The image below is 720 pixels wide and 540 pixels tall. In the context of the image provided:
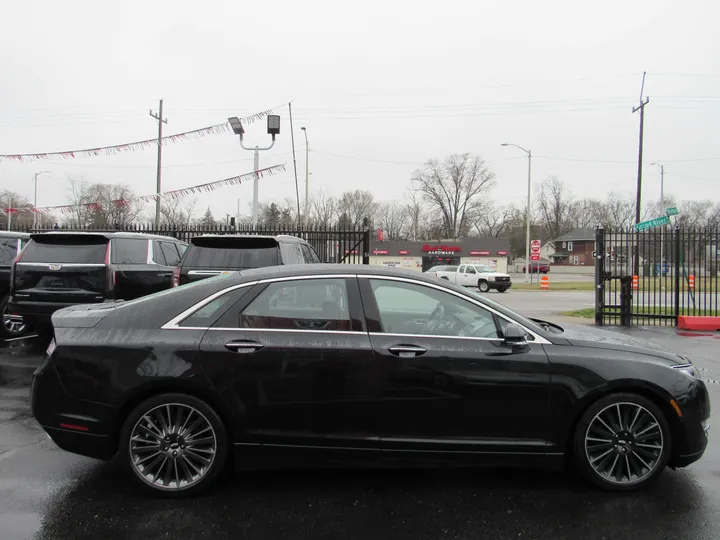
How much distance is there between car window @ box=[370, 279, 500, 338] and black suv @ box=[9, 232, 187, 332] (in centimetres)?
539

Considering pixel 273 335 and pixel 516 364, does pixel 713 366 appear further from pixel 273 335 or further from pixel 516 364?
pixel 273 335

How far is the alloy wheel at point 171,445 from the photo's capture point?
3.41m

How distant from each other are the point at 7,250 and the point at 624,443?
386 inches

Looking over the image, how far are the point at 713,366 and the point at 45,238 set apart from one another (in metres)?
10.4

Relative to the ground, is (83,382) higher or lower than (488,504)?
higher

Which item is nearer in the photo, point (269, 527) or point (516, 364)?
point (269, 527)

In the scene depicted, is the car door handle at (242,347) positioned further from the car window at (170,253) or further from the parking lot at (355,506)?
the car window at (170,253)

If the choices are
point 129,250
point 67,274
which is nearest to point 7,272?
point 67,274

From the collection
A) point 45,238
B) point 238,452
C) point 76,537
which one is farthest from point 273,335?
point 45,238

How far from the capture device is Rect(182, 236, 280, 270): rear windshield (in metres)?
7.09

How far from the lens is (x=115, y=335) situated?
349cm

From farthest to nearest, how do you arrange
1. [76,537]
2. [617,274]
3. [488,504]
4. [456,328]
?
[617,274], [456,328], [488,504], [76,537]

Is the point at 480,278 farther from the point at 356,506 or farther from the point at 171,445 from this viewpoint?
the point at 171,445

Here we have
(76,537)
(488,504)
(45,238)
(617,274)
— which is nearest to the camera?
(76,537)
